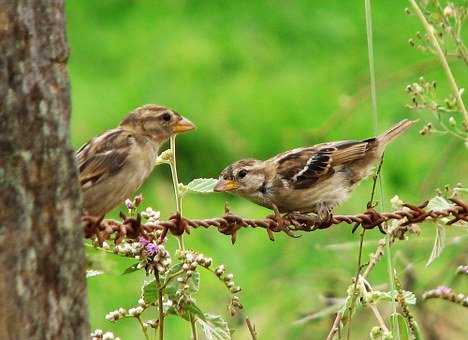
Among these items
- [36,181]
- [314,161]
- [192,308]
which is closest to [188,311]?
[192,308]

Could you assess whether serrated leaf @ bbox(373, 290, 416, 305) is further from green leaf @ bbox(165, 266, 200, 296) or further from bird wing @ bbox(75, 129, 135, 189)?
bird wing @ bbox(75, 129, 135, 189)

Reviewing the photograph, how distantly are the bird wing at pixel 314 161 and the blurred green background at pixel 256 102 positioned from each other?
2148mm

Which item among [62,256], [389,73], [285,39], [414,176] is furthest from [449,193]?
[285,39]

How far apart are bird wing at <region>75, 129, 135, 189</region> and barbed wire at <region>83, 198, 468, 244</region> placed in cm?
25

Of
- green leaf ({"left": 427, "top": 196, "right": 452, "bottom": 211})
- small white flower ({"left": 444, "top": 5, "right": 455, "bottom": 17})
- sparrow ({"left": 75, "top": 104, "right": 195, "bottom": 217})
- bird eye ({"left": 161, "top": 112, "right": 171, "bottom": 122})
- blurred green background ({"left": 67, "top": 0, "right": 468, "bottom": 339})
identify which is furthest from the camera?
blurred green background ({"left": 67, "top": 0, "right": 468, "bottom": 339})

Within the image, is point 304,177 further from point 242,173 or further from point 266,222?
point 266,222

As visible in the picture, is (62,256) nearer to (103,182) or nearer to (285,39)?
(103,182)

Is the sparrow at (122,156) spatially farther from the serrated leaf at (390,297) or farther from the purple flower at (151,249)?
the serrated leaf at (390,297)

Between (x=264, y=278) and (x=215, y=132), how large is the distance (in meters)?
2.04

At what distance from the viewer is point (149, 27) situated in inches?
519

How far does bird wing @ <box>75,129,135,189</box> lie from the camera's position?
464 cm

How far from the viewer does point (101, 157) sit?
470 cm

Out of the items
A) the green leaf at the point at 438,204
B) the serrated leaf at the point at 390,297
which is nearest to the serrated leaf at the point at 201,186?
the serrated leaf at the point at 390,297

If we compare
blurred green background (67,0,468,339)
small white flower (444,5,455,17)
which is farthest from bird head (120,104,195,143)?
blurred green background (67,0,468,339)
